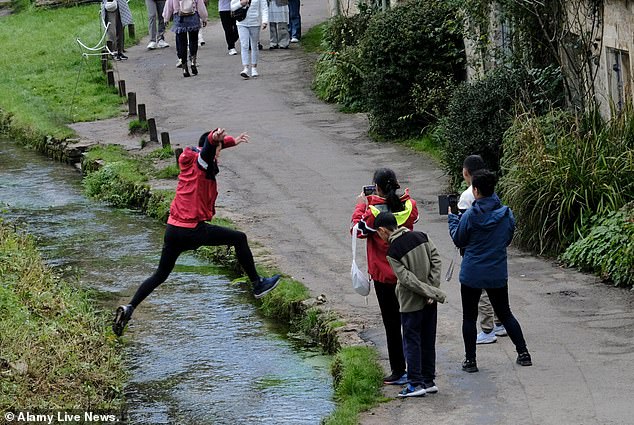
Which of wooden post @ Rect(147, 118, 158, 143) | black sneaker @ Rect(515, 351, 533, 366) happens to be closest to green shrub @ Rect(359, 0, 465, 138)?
wooden post @ Rect(147, 118, 158, 143)

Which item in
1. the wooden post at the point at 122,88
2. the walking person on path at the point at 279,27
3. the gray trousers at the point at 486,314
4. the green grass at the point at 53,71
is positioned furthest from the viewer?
the walking person on path at the point at 279,27

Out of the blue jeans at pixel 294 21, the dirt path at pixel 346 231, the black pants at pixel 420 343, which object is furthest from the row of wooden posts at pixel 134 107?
the black pants at pixel 420 343

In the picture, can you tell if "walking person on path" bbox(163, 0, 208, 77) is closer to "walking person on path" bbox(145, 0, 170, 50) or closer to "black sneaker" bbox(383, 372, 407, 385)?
"walking person on path" bbox(145, 0, 170, 50)

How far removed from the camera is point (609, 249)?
1302 cm

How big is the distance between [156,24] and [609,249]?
741 inches

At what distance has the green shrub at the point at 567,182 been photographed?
1384 cm

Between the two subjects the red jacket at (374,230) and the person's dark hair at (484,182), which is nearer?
the red jacket at (374,230)

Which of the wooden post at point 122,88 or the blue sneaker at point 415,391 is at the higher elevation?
the wooden post at point 122,88

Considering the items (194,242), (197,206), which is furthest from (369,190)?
(194,242)

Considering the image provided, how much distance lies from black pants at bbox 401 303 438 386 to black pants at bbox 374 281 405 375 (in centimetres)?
26

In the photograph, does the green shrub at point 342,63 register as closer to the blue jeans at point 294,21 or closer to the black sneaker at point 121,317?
the blue jeans at point 294,21

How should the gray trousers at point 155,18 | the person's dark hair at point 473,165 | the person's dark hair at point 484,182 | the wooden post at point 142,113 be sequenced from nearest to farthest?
the person's dark hair at point 484,182, the person's dark hair at point 473,165, the wooden post at point 142,113, the gray trousers at point 155,18

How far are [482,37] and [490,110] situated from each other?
224 cm

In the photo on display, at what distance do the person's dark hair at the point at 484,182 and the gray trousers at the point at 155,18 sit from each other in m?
20.1
